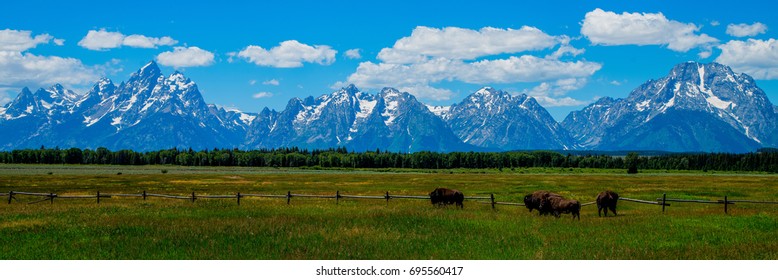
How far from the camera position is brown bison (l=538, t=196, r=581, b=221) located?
33.6 metres

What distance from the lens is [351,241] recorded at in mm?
23844

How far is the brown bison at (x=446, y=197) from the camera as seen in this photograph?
42.4 m

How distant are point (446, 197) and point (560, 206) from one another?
9971 millimetres

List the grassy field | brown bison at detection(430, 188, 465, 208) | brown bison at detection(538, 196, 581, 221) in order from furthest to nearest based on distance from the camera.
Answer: brown bison at detection(430, 188, 465, 208), brown bison at detection(538, 196, 581, 221), the grassy field

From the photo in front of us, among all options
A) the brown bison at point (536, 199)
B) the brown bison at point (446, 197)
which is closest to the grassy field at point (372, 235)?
the brown bison at point (536, 199)

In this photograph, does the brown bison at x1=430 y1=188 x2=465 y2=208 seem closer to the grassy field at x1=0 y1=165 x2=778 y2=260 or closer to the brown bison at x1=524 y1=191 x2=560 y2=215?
the brown bison at x1=524 y1=191 x2=560 y2=215

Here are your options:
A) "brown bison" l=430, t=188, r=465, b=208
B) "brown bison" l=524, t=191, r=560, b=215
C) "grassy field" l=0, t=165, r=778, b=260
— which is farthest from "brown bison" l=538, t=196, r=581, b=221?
"brown bison" l=430, t=188, r=465, b=208

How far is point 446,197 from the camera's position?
140 ft

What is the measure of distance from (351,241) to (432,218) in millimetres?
8958

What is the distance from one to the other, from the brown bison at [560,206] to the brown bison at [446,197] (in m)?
7.59

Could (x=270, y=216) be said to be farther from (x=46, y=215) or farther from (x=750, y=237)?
(x=750, y=237)

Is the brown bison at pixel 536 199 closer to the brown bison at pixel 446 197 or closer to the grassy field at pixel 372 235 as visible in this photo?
the grassy field at pixel 372 235

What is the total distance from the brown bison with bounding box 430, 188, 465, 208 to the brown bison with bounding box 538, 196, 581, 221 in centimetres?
759

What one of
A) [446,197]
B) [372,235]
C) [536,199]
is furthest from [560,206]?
[372,235]
